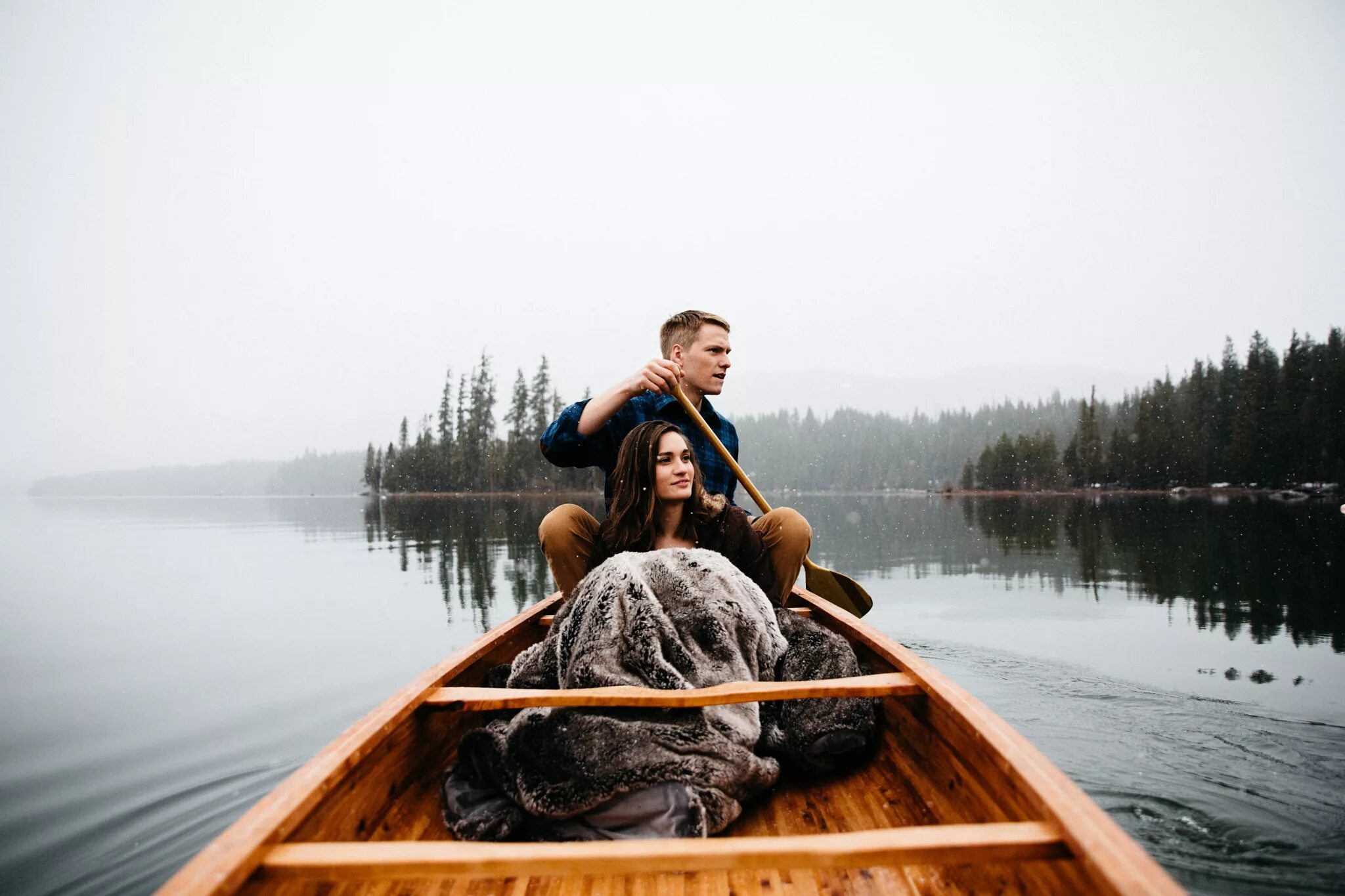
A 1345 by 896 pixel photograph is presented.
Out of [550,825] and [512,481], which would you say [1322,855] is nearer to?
[550,825]

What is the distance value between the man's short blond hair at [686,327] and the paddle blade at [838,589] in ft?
6.86

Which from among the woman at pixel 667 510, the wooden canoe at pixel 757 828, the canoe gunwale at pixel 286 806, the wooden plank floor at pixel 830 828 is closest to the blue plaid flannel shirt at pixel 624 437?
the woman at pixel 667 510

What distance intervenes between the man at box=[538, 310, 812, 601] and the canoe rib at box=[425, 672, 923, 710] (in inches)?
36.8

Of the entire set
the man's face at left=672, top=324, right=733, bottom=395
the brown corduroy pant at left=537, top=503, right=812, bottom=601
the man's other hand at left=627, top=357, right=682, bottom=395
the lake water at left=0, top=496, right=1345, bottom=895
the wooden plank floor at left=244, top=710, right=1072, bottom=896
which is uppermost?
the man's face at left=672, top=324, right=733, bottom=395

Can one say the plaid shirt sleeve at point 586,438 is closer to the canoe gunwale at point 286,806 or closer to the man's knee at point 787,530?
the man's knee at point 787,530

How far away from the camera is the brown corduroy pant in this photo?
129 inches

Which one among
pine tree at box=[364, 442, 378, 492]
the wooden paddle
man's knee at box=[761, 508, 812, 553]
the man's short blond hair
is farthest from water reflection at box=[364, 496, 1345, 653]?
pine tree at box=[364, 442, 378, 492]

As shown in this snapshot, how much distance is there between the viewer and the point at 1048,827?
1396mm

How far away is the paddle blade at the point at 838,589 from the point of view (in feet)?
17.2

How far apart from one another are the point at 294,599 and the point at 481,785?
30.0 feet

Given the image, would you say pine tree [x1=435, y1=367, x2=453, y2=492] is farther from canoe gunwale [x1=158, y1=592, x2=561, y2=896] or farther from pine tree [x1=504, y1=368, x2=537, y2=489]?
canoe gunwale [x1=158, y1=592, x2=561, y2=896]

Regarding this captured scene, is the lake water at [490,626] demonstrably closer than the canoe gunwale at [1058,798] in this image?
No

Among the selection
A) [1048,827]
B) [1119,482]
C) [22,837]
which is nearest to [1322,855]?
[1048,827]

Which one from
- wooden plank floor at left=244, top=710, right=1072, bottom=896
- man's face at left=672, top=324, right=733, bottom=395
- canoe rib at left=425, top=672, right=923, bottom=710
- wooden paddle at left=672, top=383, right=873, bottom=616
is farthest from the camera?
wooden paddle at left=672, top=383, right=873, bottom=616
